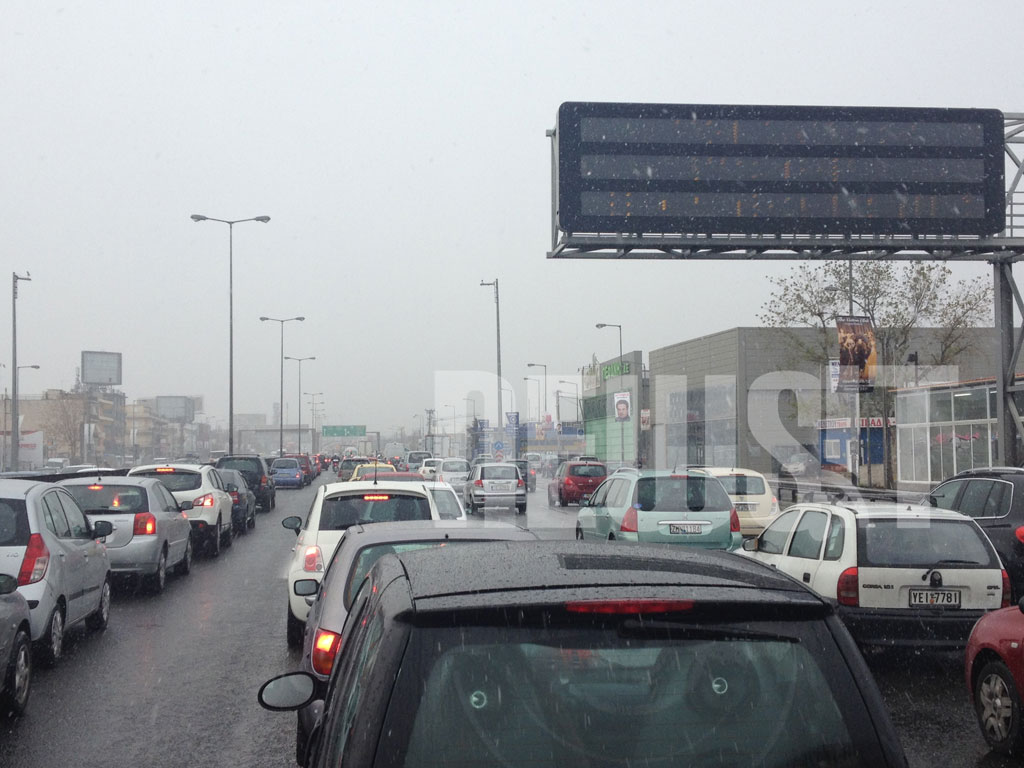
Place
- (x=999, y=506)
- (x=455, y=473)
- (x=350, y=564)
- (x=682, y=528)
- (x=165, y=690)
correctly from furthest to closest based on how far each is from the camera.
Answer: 1. (x=455, y=473)
2. (x=682, y=528)
3. (x=999, y=506)
4. (x=165, y=690)
5. (x=350, y=564)

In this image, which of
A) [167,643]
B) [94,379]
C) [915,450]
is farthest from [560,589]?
[94,379]

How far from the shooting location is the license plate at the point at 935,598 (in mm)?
8469

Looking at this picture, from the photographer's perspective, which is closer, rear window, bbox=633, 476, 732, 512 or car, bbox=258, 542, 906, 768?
car, bbox=258, 542, 906, 768

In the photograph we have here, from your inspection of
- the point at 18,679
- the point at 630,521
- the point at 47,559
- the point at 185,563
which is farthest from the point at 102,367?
the point at 18,679

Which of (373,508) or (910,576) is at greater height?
(373,508)

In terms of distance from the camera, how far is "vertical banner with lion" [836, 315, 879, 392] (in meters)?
31.5

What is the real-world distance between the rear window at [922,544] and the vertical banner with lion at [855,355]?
77.1ft

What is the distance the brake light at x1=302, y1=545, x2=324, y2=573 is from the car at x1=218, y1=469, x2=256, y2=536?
13.8 metres

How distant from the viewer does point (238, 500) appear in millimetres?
23469

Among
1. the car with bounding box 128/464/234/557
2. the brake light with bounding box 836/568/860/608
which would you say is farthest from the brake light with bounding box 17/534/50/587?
the car with bounding box 128/464/234/557

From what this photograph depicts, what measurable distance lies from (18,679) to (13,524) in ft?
6.63

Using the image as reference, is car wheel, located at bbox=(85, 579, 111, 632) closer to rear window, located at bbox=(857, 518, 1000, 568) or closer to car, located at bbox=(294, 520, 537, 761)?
car, located at bbox=(294, 520, 537, 761)

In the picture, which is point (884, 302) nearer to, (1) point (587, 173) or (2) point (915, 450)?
(2) point (915, 450)

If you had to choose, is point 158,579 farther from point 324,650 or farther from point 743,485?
point 743,485
